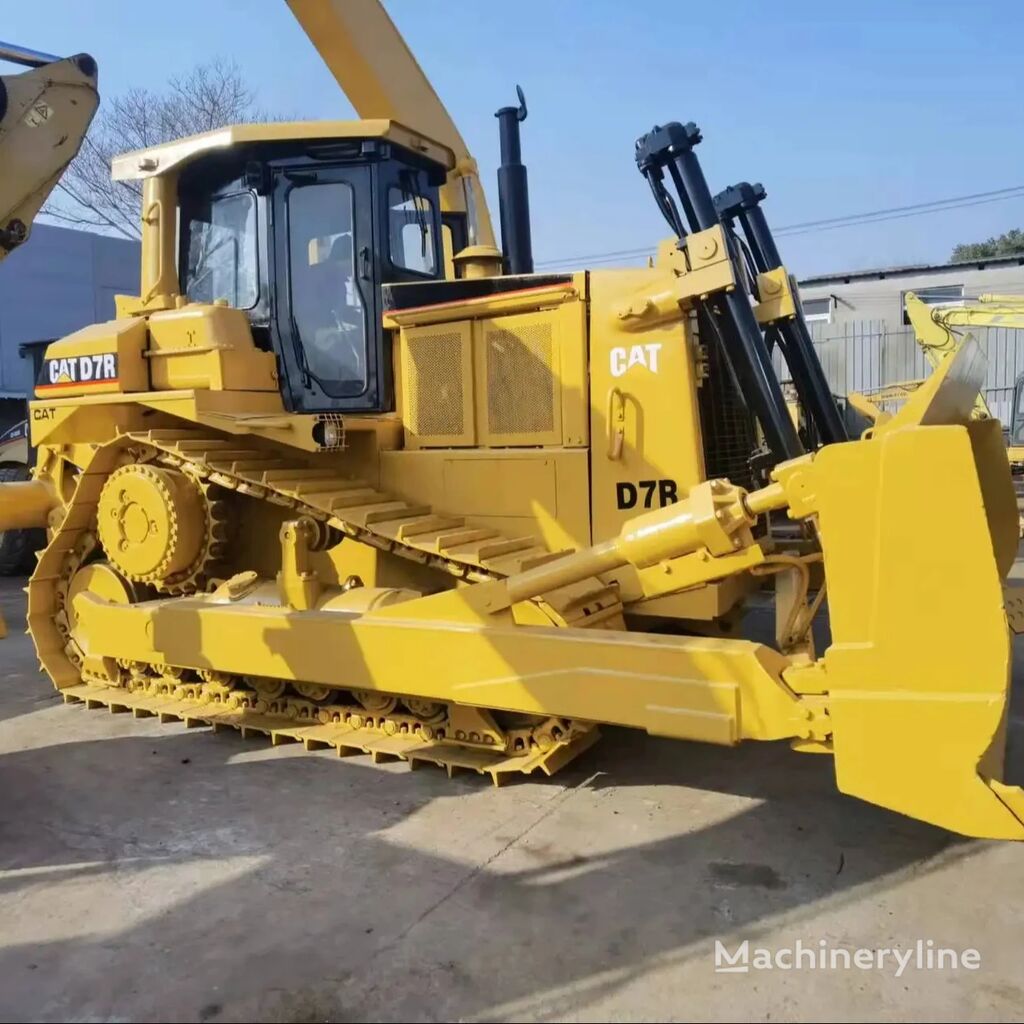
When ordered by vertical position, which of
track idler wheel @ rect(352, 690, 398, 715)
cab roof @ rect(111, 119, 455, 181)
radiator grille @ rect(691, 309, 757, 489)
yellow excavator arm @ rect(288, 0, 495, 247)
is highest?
yellow excavator arm @ rect(288, 0, 495, 247)

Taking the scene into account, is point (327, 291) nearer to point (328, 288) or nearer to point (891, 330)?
point (328, 288)

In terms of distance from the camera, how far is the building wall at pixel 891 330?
21.1 metres

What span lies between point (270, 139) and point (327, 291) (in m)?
0.80

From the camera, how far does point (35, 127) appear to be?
13.2 ft

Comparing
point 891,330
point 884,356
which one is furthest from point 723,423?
point 891,330

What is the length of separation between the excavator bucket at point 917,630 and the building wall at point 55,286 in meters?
22.3

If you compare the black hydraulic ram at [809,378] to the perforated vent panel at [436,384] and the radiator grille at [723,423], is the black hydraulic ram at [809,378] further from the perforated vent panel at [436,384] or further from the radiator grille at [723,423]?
the perforated vent panel at [436,384]

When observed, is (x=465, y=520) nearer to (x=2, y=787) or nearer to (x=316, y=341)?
(x=316, y=341)

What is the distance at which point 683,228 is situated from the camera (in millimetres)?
4844

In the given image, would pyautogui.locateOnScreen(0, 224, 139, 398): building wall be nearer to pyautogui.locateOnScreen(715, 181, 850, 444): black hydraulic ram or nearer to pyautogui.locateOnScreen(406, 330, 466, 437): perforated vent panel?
pyautogui.locateOnScreen(406, 330, 466, 437): perforated vent panel

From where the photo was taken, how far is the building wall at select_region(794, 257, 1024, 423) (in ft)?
69.4

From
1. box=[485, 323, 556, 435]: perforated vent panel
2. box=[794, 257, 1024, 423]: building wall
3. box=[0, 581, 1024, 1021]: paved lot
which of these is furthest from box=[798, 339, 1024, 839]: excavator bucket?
box=[794, 257, 1024, 423]: building wall

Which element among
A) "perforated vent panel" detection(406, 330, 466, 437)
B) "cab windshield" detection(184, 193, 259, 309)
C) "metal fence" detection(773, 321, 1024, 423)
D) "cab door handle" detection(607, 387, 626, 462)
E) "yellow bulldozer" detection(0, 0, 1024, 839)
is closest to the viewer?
"yellow bulldozer" detection(0, 0, 1024, 839)

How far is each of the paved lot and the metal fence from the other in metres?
19.2
